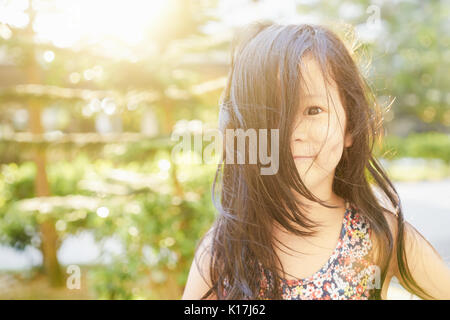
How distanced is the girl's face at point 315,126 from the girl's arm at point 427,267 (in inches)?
11.5

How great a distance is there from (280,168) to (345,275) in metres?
0.33

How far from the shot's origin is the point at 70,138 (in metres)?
2.50

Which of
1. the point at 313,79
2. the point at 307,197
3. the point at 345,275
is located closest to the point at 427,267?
the point at 345,275

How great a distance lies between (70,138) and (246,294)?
202cm

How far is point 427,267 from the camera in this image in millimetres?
884

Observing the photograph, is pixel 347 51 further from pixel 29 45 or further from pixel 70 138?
pixel 29 45

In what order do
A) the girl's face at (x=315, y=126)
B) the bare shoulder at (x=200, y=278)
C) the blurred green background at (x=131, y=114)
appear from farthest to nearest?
the blurred green background at (x=131, y=114) → the bare shoulder at (x=200, y=278) → the girl's face at (x=315, y=126)

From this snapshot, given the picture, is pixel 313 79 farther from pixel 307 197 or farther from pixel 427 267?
pixel 427 267

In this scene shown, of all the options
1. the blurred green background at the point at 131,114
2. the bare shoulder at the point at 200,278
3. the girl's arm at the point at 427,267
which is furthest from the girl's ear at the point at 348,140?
the blurred green background at the point at 131,114

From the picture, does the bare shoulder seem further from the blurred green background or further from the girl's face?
the blurred green background

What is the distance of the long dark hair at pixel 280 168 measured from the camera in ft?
2.68

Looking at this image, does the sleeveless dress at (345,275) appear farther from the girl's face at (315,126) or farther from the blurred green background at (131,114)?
the blurred green background at (131,114)

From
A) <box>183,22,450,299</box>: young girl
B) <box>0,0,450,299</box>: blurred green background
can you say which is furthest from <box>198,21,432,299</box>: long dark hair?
<box>0,0,450,299</box>: blurred green background

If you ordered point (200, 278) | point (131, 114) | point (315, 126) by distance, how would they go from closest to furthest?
point (315, 126) < point (200, 278) < point (131, 114)
